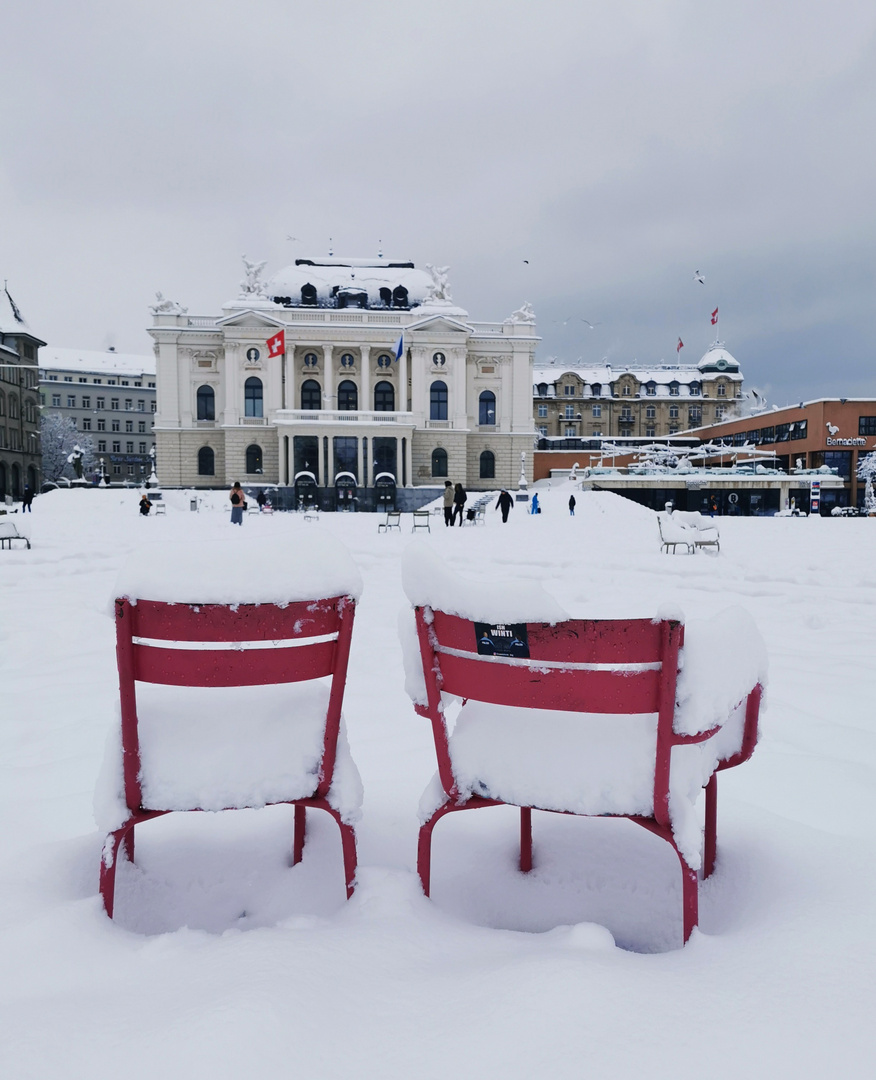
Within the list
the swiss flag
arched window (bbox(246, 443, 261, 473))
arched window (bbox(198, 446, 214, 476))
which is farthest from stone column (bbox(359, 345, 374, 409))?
arched window (bbox(198, 446, 214, 476))

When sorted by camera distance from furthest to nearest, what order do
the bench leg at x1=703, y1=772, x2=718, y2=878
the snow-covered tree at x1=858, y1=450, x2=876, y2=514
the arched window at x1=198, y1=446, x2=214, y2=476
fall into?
the arched window at x1=198, y1=446, x2=214, y2=476, the snow-covered tree at x1=858, y1=450, x2=876, y2=514, the bench leg at x1=703, y1=772, x2=718, y2=878

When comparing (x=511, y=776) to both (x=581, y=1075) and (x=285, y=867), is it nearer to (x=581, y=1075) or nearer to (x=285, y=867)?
(x=581, y=1075)

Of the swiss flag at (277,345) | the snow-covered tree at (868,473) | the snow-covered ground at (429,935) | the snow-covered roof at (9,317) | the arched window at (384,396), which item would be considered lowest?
the snow-covered ground at (429,935)

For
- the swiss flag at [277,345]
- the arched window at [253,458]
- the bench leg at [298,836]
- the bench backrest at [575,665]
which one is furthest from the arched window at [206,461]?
the bench backrest at [575,665]

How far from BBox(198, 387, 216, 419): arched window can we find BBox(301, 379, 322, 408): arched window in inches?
272

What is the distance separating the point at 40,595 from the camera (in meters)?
8.75

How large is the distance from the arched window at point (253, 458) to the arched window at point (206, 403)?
488cm

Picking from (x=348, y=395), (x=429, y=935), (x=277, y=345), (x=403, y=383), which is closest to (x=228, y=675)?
(x=429, y=935)

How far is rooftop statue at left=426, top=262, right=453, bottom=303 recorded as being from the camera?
55031 millimetres

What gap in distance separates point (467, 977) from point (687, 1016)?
21.4 inches

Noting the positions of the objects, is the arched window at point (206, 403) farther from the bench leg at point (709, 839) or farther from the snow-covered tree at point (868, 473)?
the bench leg at point (709, 839)

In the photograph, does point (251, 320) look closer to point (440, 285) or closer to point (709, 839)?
point (440, 285)

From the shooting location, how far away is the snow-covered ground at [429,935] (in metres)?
1.55

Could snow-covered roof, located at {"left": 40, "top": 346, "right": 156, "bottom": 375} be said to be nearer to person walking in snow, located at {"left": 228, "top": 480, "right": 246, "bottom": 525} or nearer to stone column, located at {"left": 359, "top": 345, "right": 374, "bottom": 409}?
stone column, located at {"left": 359, "top": 345, "right": 374, "bottom": 409}
